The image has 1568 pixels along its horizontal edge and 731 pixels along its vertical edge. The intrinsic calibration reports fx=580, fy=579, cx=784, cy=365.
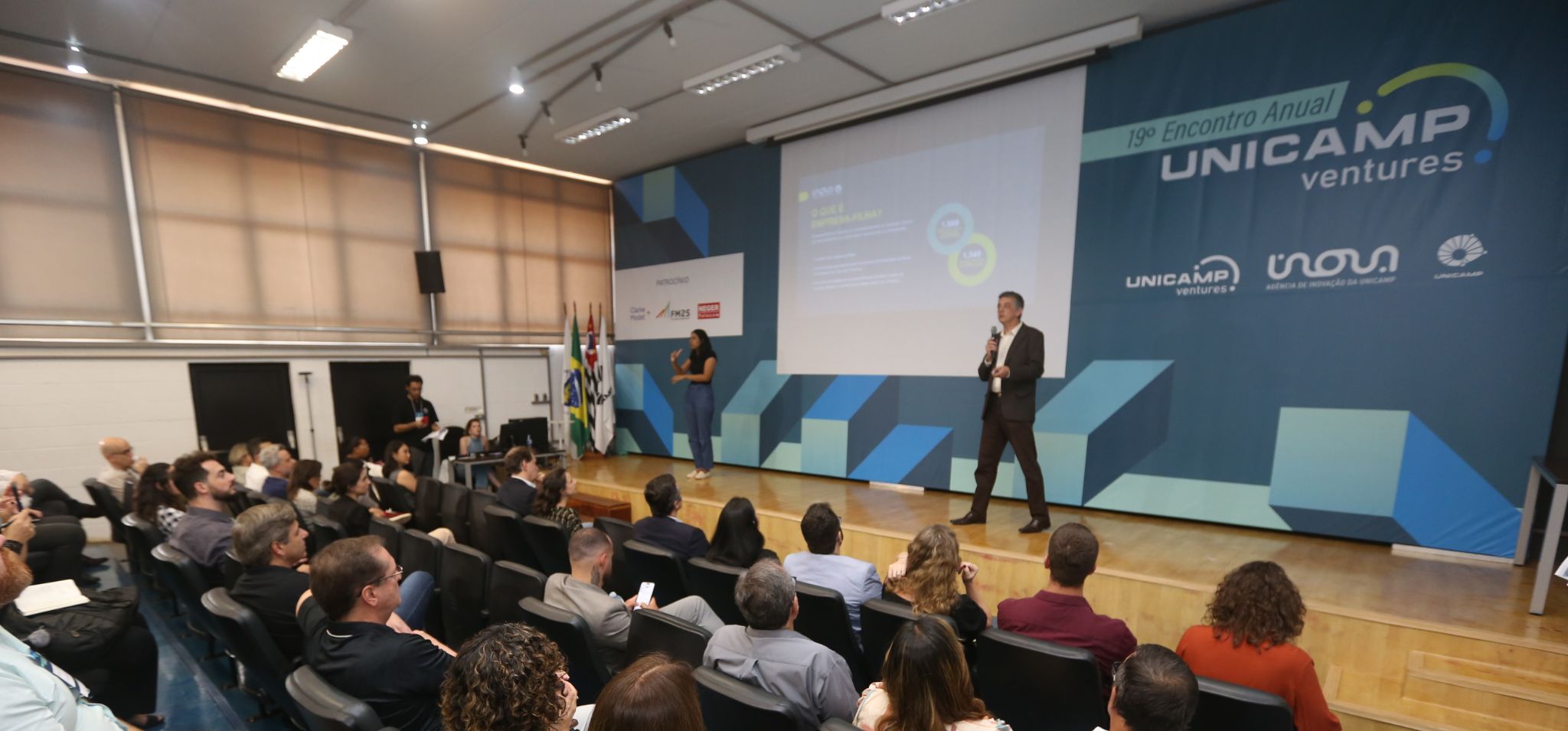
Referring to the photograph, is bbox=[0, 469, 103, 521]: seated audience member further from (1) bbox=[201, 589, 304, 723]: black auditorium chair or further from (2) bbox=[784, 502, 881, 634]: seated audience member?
(2) bbox=[784, 502, 881, 634]: seated audience member

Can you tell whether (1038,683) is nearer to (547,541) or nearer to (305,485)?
(547,541)

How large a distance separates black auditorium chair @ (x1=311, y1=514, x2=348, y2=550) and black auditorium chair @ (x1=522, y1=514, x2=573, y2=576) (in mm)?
891

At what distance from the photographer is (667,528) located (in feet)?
9.92

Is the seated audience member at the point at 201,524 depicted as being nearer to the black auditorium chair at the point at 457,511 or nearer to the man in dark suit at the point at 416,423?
the black auditorium chair at the point at 457,511

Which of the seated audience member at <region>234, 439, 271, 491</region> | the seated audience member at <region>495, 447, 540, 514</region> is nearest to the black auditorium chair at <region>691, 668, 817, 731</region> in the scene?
the seated audience member at <region>495, 447, 540, 514</region>

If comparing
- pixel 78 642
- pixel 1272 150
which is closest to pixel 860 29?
pixel 1272 150

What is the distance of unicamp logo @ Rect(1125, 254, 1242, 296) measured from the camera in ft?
13.5

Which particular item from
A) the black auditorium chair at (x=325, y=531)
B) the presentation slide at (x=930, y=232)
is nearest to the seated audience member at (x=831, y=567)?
the black auditorium chair at (x=325, y=531)

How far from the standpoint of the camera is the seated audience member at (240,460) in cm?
488

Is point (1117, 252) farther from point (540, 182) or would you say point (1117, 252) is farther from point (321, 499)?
point (540, 182)

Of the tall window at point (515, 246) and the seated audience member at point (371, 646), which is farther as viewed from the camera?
the tall window at point (515, 246)

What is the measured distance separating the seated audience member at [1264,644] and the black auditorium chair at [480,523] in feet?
12.1

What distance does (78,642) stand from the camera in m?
2.20

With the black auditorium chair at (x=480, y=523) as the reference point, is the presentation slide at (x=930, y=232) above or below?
above
